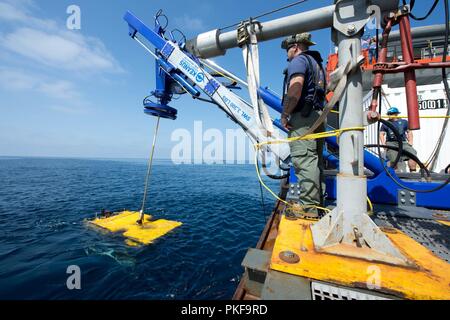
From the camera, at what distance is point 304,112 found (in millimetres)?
2383

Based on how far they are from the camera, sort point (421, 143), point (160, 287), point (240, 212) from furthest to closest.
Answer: point (240, 212)
point (421, 143)
point (160, 287)

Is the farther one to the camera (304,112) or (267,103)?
(267,103)

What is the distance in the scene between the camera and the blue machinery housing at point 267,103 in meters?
2.64

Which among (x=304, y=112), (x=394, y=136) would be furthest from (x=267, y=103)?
(x=394, y=136)

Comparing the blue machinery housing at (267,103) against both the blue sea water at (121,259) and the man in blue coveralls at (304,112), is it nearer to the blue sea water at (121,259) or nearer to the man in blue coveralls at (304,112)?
the man in blue coveralls at (304,112)

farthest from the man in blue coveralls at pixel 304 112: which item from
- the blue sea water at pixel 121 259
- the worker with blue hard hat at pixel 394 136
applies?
the worker with blue hard hat at pixel 394 136

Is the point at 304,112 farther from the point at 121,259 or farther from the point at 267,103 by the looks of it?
the point at 121,259

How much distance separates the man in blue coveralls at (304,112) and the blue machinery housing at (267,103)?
0.84 m

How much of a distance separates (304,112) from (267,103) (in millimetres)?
1840

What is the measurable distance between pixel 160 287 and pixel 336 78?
3810 mm

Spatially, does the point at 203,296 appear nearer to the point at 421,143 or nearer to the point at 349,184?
the point at 349,184
